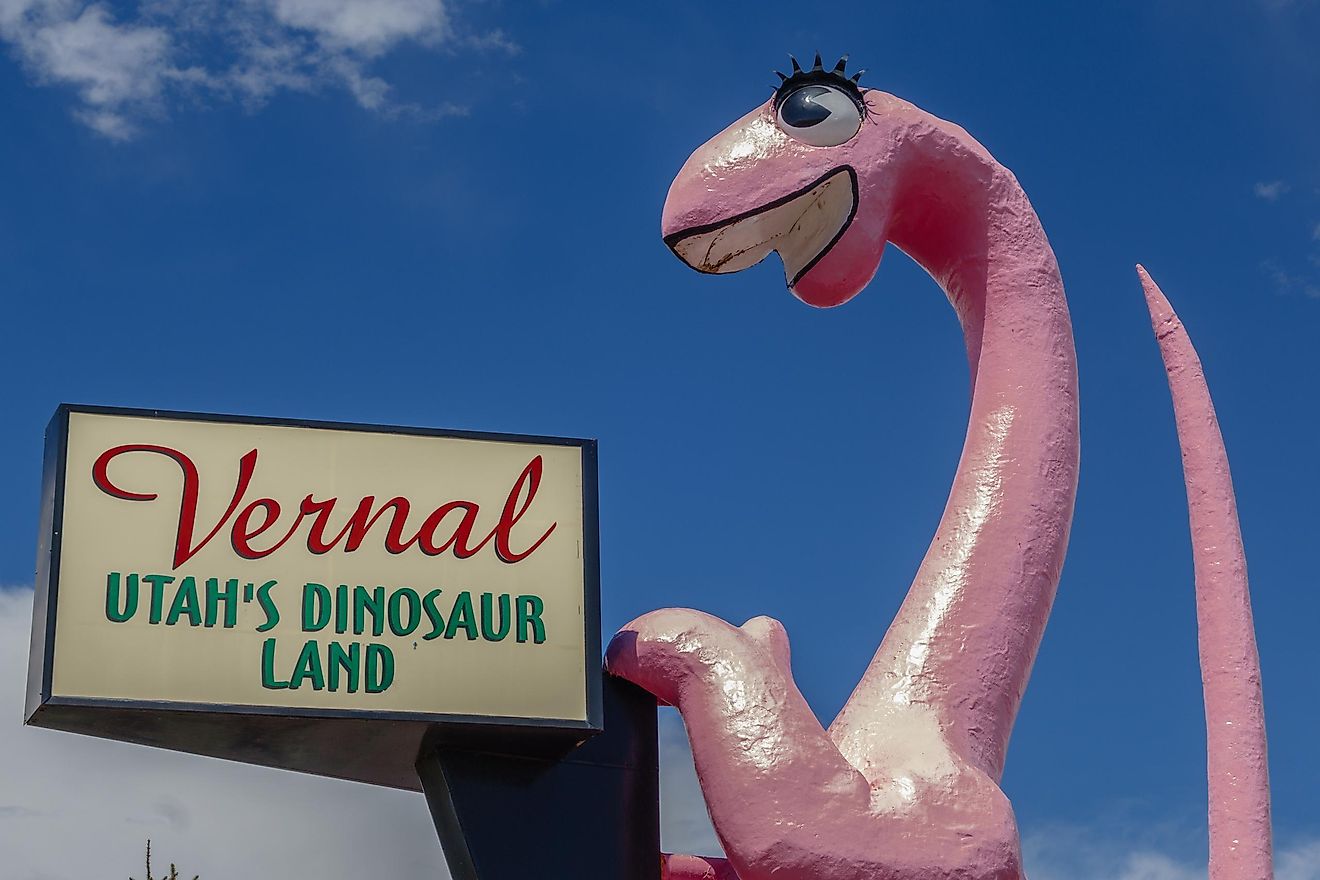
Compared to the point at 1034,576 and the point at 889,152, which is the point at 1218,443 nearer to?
the point at 1034,576

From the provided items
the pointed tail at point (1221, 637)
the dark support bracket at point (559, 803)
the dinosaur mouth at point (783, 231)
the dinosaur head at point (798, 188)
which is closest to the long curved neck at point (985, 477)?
the dinosaur head at point (798, 188)

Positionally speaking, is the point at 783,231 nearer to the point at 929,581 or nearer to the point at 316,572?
the point at 929,581

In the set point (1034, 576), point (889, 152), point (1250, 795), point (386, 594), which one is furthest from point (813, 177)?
point (1250, 795)

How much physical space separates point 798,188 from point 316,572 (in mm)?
2582

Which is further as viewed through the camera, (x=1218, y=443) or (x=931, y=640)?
(x=1218, y=443)

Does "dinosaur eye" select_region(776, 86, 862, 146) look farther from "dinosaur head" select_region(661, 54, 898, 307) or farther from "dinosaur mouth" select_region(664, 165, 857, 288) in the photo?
"dinosaur mouth" select_region(664, 165, 857, 288)

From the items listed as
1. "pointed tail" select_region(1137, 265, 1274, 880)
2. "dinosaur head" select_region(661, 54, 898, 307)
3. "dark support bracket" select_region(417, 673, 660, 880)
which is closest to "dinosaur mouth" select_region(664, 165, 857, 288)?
"dinosaur head" select_region(661, 54, 898, 307)

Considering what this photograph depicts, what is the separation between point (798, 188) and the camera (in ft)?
30.1

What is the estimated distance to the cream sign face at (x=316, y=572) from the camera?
28.1ft

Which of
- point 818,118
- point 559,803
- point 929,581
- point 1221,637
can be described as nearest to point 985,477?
point 929,581

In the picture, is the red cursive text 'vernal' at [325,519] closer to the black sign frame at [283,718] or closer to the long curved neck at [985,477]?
the black sign frame at [283,718]

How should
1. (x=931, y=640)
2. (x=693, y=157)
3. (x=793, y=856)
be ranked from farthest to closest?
(x=693, y=157) < (x=931, y=640) < (x=793, y=856)

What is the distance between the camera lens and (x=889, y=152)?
9.40 m

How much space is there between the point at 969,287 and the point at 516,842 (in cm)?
319
